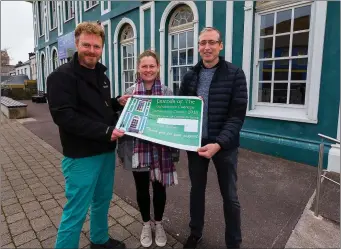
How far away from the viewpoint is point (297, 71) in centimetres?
515

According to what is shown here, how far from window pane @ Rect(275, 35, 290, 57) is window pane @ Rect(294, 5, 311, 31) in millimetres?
266

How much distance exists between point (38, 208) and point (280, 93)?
5079 millimetres

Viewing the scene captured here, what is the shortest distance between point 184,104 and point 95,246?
170cm

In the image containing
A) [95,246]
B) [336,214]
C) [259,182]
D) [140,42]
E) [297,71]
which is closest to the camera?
[95,246]

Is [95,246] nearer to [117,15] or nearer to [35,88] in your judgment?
[117,15]

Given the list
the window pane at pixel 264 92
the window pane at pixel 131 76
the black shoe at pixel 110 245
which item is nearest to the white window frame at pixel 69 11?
the window pane at pixel 131 76

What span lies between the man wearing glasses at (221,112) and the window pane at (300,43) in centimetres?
358

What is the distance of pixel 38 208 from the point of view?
3.35 m

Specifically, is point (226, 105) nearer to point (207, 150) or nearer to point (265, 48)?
point (207, 150)

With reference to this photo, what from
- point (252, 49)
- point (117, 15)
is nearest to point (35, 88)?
point (117, 15)

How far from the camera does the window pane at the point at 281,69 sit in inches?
209

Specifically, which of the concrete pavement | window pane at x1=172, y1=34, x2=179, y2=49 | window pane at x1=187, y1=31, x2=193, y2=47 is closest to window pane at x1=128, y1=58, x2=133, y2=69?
window pane at x1=172, y1=34, x2=179, y2=49

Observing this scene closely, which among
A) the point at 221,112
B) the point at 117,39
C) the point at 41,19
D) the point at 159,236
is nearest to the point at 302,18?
the point at 221,112

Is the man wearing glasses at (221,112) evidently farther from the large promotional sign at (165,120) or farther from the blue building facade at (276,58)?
the blue building facade at (276,58)
